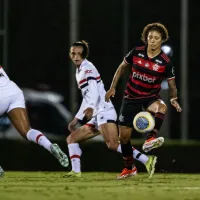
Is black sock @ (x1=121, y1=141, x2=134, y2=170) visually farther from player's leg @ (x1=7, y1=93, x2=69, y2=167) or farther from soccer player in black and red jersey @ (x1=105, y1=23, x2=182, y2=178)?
player's leg @ (x1=7, y1=93, x2=69, y2=167)

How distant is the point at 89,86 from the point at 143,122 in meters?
1.24

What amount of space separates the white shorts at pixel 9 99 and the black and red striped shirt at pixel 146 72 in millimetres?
1607

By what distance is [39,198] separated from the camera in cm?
1127

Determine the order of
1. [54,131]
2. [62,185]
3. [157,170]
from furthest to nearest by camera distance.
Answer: [54,131], [157,170], [62,185]

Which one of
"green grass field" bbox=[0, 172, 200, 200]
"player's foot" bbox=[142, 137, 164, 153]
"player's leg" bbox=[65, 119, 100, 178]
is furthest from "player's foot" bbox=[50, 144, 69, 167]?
"player's leg" bbox=[65, 119, 100, 178]

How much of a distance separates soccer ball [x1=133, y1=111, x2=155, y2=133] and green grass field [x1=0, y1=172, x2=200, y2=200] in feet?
2.24

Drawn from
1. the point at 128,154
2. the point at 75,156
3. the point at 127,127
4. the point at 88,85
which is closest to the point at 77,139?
the point at 75,156

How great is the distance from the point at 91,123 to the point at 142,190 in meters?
3.76

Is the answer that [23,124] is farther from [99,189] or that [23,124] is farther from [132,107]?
[99,189]

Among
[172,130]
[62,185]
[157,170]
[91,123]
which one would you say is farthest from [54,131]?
[62,185]

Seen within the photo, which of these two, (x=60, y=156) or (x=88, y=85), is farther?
(x=88, y=85)

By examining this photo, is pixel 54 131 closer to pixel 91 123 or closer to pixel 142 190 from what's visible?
pixel 91 123

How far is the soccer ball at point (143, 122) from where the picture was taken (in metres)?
14.8

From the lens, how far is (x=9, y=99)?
14.3 m
